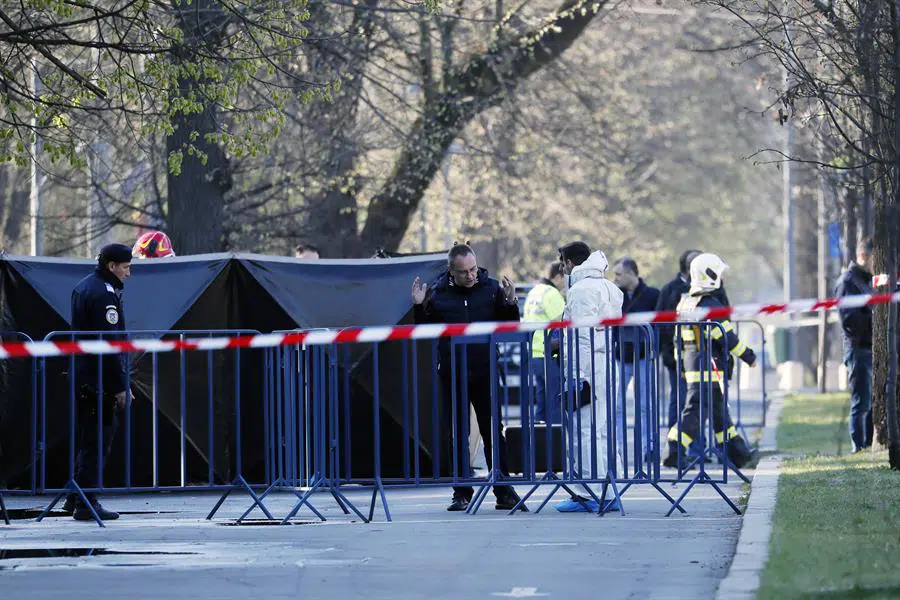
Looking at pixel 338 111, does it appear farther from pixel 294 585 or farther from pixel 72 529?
pixel 294 585

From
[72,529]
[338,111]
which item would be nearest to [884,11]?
[72,529]

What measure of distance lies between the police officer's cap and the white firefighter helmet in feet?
17.0

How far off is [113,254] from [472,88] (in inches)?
473

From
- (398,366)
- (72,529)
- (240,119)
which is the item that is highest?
(240,119)

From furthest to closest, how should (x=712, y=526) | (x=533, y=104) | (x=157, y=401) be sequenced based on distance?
(x=533, y=104)
(x=157, y=401)
(x=712, y=526)

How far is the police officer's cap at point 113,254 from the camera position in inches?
476

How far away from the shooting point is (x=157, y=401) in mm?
13758

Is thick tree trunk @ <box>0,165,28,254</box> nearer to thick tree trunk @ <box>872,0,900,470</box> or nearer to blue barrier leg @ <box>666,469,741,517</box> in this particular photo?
thick tree trunk @ <box>872,0,900,470</box>

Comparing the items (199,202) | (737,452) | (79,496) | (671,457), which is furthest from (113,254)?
(199,202)

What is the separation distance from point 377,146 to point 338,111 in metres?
1.04

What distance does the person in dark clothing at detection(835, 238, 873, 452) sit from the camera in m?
16.6

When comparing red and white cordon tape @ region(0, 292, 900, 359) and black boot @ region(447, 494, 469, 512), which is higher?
red and white cordon tape @ region(0, 292, 900, 359)

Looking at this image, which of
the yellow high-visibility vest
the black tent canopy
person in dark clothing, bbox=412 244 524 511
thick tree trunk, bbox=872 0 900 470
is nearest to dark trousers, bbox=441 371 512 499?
person in dark clothing, bbox=412 244 524 511

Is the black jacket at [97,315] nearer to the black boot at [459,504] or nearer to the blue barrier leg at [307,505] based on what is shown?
the blue barrier leg at [307,505]
